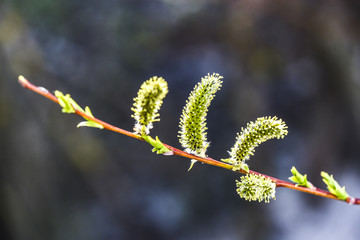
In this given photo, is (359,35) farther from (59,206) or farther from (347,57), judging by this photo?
(59,206)

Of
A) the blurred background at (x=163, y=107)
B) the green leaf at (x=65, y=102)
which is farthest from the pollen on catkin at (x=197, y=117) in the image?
the blurred background at (x=163, y=107)

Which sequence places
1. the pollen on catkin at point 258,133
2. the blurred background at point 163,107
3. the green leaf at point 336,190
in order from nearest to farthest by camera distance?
the green leaf at point 336,190 < the pollen on catkin at point 258,133 < the blurred background at point 163,107

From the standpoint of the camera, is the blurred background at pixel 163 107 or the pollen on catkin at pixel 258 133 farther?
the blurred background at pixel 163 107

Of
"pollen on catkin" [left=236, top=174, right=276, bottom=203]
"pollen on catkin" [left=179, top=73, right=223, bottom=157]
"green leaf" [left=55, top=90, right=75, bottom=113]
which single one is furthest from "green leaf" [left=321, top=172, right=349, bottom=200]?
"green leaf" [left=55, top=90, right=75, bottom=113]

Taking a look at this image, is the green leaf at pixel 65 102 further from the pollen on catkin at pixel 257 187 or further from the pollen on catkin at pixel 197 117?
the pollen on catkin at pixel 257 187

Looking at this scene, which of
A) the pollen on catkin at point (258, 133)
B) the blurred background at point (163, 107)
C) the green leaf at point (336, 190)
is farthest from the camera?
the blurred background at point (163, 107)

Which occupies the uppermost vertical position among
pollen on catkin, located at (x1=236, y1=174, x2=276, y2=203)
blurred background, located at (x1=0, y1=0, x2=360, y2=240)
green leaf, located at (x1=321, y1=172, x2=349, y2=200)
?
blurred background, located at (x1=0, y1=0, x2=360, y2=240)

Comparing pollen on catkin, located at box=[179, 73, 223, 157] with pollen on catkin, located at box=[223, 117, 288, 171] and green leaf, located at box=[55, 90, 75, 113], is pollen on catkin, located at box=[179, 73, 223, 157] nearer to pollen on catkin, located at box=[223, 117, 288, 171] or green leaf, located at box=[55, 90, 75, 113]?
pollen on catkin, located at box=[223, 117, 288, 171]

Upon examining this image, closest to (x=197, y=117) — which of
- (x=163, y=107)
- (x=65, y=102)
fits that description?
(x=65, y=102)
